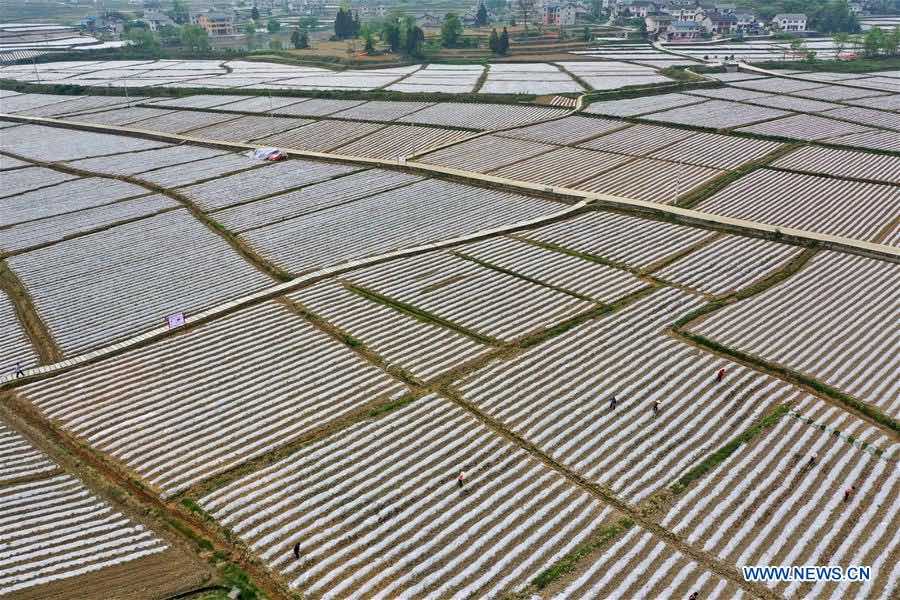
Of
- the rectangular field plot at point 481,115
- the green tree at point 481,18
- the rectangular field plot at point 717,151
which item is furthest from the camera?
the green tree at point 481,18

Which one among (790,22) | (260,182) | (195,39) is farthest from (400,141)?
(790,22)

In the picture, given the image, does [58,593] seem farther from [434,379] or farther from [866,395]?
[866,395]

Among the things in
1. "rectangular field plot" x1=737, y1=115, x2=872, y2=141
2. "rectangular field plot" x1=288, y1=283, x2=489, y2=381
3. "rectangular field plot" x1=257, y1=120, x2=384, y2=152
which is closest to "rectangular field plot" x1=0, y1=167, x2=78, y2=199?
"rectangular field plot" x1=257, y1=120, x2=384, y2=152

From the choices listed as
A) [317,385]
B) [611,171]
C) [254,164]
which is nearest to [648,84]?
[611,171]

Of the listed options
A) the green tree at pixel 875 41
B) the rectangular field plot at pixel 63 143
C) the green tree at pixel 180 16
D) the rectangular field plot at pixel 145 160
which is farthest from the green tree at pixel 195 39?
the green tree at pixel 875 41

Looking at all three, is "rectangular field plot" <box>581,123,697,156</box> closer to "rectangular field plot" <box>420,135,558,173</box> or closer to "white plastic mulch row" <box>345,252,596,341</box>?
"rectangular field plot" <box>420,135,558,173</box>

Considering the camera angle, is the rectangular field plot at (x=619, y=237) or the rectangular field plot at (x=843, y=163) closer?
the rectangular field plot at (x=619, y=237)

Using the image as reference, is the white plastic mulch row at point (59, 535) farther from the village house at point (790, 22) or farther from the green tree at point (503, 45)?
the village house at point (790, 22)
